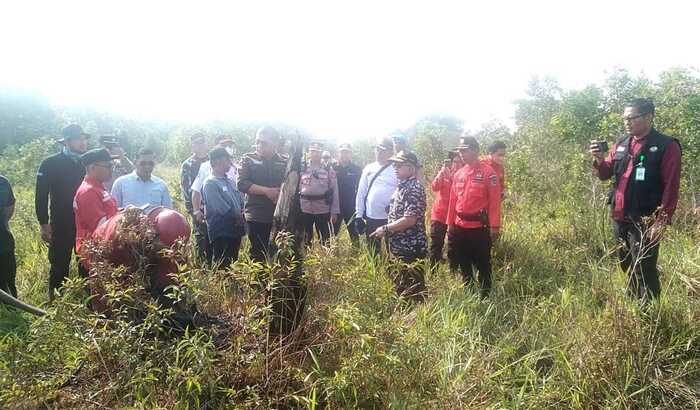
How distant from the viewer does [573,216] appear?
5.77 m

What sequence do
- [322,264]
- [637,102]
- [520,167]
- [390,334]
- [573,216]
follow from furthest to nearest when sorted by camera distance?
[520,167]
[573,216]
[637,102]
[322,264]
[390,334]

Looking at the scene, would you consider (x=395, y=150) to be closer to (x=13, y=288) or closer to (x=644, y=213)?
(x=644, y=213)

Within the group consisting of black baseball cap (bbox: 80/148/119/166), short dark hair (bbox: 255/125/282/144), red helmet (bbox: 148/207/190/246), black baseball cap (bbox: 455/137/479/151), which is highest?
short dark hair (bbox: 255/125/282/144)

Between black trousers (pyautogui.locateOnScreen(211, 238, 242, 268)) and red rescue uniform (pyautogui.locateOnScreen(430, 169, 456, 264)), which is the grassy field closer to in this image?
black trousers (pyautogui.locateOnScreen(211, 238, 242, 268))

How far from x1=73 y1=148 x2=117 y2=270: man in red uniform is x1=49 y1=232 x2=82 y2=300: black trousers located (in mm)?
607

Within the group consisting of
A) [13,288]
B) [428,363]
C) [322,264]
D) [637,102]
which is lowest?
[13,288]

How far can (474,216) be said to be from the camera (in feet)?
12.9

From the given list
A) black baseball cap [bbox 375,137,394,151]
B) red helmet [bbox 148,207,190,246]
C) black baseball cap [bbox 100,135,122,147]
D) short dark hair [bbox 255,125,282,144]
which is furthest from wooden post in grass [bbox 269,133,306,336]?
black baseball cap [bbox 100,135,122,147]

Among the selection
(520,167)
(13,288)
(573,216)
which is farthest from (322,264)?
(520,167)

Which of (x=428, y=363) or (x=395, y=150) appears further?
(x=395, y=150)

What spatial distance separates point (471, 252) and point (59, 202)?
3829 millimetres

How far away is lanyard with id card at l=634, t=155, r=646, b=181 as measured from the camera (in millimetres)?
3219

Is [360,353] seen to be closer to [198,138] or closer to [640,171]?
[640,171]

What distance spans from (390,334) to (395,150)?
3.05 meters
